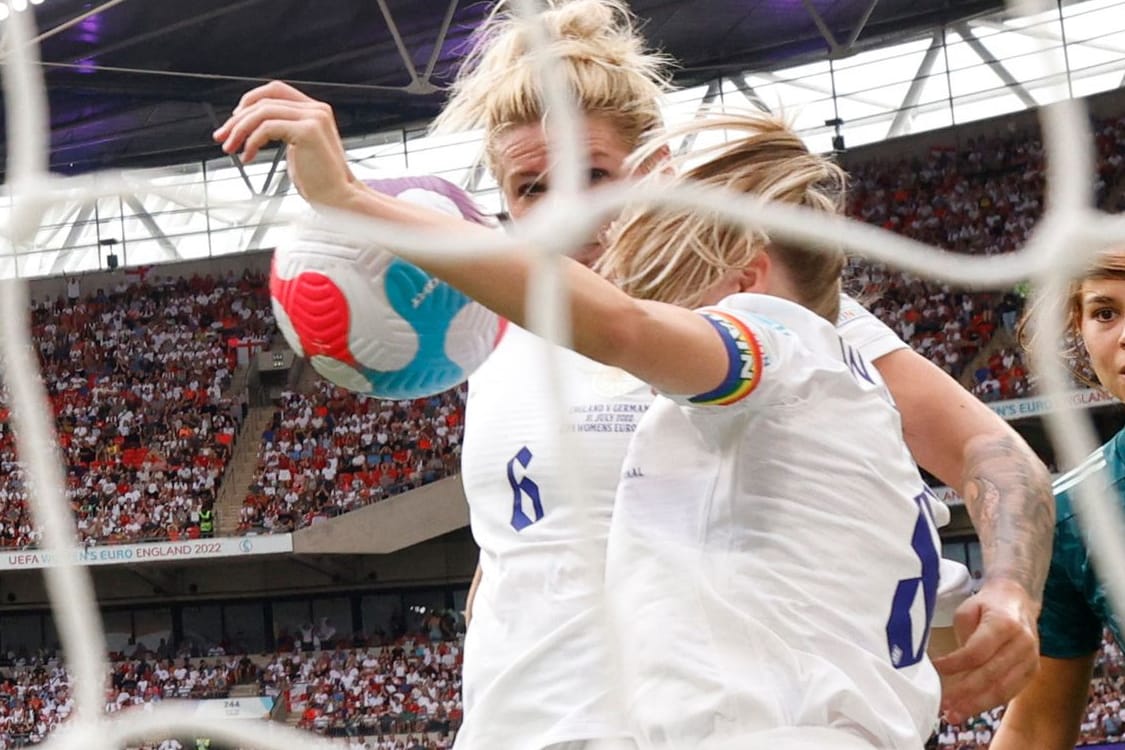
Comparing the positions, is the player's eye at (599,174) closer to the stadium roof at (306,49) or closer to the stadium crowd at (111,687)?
the stadium roof at (306,49)

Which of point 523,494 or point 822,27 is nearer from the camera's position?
point 523,494

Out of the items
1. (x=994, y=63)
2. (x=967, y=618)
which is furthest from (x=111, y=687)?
(x=967, y=618)

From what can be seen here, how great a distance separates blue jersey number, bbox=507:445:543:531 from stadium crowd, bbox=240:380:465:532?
12.1 meters

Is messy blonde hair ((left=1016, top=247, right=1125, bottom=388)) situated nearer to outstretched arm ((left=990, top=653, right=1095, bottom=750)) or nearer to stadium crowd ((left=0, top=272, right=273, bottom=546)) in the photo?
outstretched arm ((left=990, top=653, right=1095, bottom=750))

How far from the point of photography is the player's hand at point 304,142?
3.44 ft

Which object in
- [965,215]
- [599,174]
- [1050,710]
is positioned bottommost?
[1050,710]

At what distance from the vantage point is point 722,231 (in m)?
1.21

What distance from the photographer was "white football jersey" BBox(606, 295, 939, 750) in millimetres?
1110

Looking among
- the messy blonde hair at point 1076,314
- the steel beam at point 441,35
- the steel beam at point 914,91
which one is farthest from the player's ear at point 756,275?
the steel beam at point 914,91

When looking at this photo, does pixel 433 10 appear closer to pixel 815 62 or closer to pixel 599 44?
pixel 815 62

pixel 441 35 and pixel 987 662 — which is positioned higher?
pixel 441 35

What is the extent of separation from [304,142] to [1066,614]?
4.26ft

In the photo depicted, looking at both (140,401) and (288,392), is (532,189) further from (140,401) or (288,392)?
(140,401)

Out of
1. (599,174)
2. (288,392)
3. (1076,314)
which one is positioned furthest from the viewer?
(288,392)
